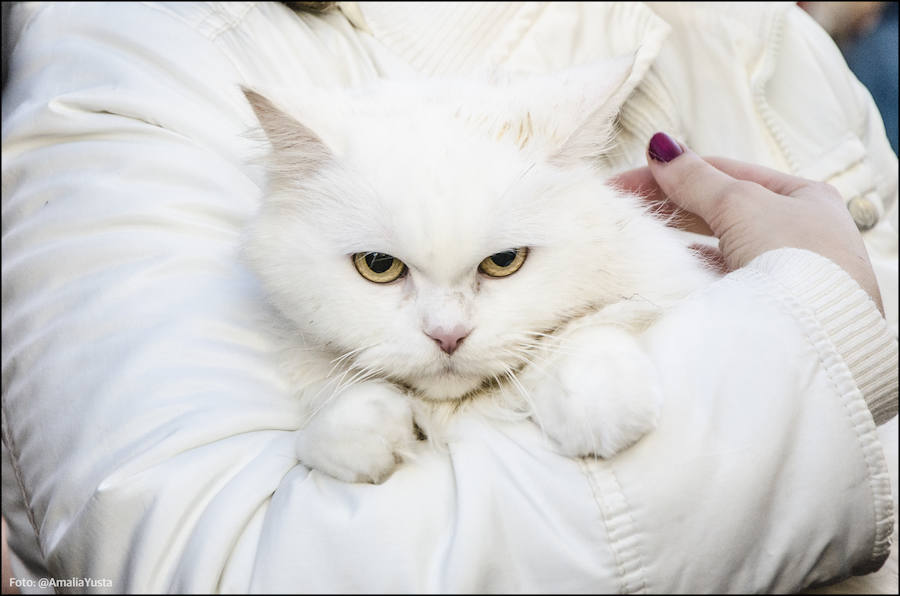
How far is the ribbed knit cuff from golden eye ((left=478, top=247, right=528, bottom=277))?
295mm

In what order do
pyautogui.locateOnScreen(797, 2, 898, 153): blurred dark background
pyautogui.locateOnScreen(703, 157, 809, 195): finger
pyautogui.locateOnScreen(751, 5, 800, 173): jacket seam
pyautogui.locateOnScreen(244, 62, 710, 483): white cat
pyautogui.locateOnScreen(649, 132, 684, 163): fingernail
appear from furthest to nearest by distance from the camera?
→ pyautogui.locateOnScreen(797, 2, 898, 153): blurred dark background → pyautogui.locateOnScreen(751, 5, 800, 173): jacket seam → pyautogui.locateOnScreen(649, 132, 684, 163): fingernail → pyautogui.locateOnScreen(703, 157, 809, 195): finger → pyautogui.locateOnScreen(244, 62, 710, 483): white cat

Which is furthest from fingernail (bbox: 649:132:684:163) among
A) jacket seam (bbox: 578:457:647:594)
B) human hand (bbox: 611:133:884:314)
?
jacket seam (bbox: 578:457:647:594)

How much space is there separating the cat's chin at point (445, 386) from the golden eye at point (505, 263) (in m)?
0.14

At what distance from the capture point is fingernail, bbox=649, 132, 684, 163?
109 centimetres

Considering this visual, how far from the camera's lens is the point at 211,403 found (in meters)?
0.79

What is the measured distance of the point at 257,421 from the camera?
829mm

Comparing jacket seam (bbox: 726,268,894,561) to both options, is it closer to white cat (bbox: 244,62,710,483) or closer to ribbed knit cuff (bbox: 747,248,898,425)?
ribbed knit cuff (bbox: 747,248,898,425)

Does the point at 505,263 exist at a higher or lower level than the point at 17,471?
higher

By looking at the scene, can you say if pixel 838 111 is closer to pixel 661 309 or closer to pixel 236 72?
pixel 661 309

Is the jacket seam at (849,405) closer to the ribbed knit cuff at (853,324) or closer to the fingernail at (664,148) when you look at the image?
the ribbed knit cuff at (853,324)

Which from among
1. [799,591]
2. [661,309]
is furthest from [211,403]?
[799,591]

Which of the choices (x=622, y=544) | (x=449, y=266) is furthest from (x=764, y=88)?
(x=622, y=544)

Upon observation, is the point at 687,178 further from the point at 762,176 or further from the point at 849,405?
the point at 849,405

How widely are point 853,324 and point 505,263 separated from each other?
0.39m
